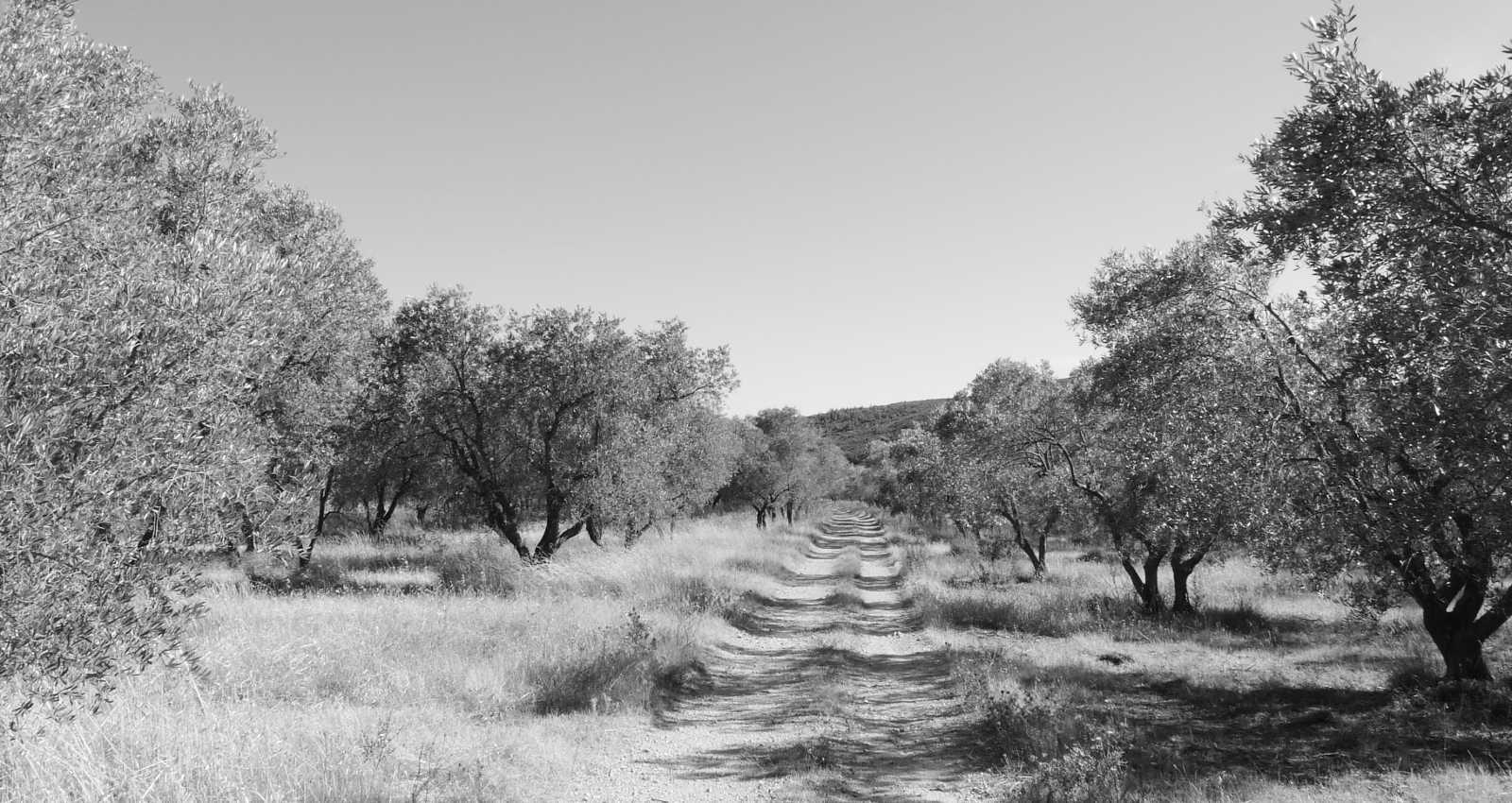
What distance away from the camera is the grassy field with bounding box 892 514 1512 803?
8039 mm

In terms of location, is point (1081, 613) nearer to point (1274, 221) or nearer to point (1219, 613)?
point (1219, 613)

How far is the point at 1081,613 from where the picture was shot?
2036 centimetres

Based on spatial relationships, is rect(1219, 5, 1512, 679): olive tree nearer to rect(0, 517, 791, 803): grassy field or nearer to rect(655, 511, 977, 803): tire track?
rect(655, 511, 977, 803): tire track

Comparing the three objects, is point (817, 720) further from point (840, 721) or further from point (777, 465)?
point (777, 465)

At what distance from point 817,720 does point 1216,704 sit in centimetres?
703

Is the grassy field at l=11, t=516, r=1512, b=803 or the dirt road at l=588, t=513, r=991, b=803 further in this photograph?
the dirt road at l=588, t=513, r=991, b=803

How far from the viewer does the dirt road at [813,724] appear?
338 inches

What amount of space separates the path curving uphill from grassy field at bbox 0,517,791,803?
0.94 meters

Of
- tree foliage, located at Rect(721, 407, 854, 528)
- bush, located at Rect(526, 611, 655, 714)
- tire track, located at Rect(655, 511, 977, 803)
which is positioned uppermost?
tree foliage, located at Rect(721, 407, 854, 528)

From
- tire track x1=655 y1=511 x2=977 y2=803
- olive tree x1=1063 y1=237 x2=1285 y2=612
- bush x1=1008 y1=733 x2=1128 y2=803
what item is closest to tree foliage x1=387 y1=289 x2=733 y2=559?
tire track x1=655 y1=511 x2=977 y2=803

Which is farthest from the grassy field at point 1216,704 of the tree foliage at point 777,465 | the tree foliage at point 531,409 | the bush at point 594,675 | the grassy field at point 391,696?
the tree foliage at point 777,465

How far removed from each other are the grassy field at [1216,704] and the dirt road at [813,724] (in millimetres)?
763

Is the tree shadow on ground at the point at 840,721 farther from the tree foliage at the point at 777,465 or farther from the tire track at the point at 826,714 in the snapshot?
the tree foliage at the point at 777,465

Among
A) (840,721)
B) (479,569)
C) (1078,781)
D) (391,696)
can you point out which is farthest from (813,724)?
(479,569)
